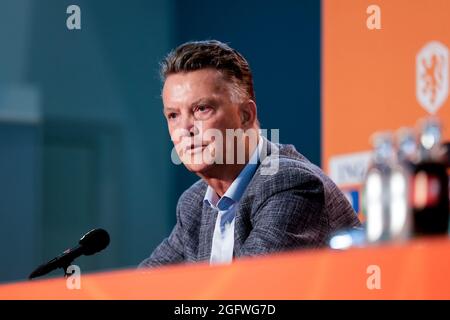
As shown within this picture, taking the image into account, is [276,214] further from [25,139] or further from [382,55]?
[25,139]

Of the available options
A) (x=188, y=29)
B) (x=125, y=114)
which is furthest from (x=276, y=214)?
(x=125, y=114)

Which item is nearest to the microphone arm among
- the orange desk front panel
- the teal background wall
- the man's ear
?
the orange desk front panel

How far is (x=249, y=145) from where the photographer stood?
2.41 meters

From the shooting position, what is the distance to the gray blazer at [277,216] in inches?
74.6

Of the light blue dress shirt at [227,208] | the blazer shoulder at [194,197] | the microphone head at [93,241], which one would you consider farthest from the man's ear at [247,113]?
the microphone head at [93,241]

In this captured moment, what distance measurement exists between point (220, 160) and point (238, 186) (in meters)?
0.09

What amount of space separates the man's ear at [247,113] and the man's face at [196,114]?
0.09 metres

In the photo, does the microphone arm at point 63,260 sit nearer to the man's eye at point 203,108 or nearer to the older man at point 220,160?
the older man at point 220,160

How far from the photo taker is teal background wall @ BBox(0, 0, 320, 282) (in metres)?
4.46

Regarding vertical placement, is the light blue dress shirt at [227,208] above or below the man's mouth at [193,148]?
below

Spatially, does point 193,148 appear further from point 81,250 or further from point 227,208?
point 81,250

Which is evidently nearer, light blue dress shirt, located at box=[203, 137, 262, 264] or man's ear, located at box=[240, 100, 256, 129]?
light blue dress shirt, located at box=[203, 137, 262, 264]

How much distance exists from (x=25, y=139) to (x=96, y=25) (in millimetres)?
717

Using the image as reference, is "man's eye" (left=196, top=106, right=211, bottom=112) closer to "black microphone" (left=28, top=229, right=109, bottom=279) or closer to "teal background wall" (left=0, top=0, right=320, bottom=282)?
"black microphone" (left=28, top=229, right=109, bottom=279)
